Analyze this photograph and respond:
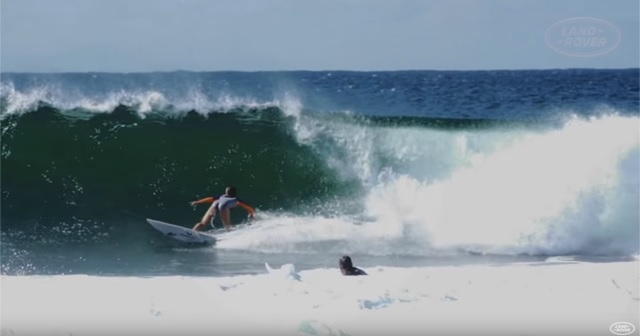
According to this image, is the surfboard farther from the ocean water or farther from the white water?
the white water

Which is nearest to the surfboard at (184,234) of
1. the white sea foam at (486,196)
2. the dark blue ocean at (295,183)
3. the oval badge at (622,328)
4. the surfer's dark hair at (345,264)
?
the dark blue ocean at (295,183)

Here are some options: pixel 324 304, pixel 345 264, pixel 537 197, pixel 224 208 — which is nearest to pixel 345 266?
pixel 345 264

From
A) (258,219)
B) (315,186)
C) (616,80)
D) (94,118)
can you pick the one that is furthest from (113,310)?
(616,80)

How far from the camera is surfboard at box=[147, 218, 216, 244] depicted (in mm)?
8938

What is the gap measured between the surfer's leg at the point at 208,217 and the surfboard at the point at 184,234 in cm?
26

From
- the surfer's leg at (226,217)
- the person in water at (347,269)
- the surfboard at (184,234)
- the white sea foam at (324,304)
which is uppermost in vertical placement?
the surfer's leg at (226,217)

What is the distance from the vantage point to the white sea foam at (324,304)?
5.38 m

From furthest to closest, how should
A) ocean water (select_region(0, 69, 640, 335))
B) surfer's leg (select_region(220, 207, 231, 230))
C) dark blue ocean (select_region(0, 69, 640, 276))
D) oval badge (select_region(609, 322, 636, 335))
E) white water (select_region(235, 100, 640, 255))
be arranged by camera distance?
surfer's leg (select_region(220, 207, 231, 230)), white water (select_region(235, 100, 640, 255)), dark blue ocean (select_region(0, 69, 640, 276)), ocean water (select_region(0, 69, 640, 335)), oval badge (select_region(609, 322, 636, 335))

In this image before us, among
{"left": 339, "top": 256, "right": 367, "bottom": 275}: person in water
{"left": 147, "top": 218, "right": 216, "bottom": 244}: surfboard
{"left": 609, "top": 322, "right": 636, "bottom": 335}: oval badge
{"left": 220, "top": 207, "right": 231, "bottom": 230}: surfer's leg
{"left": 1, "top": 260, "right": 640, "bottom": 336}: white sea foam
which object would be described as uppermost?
{"left": 220, "top": 207, "right": 231, "bottom": 230}: surfer's leg

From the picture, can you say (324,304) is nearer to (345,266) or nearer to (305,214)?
(345,266)

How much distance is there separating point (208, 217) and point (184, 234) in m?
0.54

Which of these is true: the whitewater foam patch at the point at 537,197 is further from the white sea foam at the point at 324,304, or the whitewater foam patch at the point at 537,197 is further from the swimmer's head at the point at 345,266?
the white sea foam at the point at 324,304

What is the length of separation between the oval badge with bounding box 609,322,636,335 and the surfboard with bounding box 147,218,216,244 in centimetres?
451

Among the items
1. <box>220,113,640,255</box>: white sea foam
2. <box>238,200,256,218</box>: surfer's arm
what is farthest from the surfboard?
<box>238,200,256,218</box>: surfer's arm
